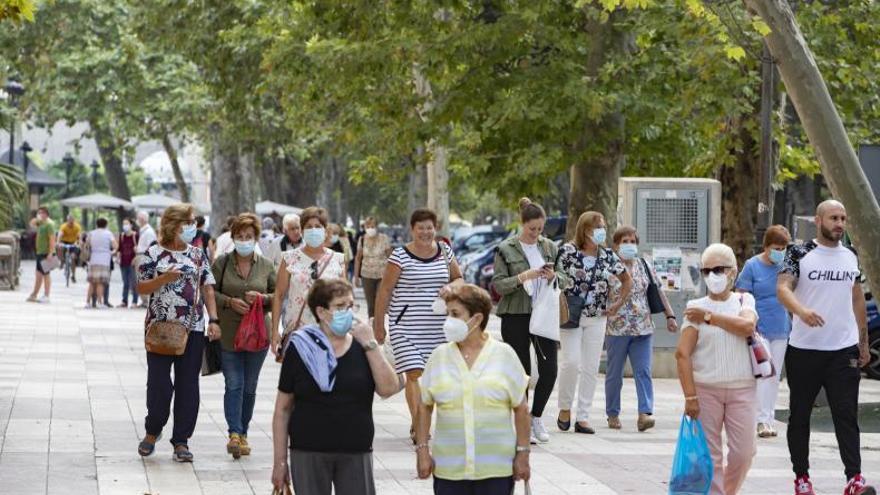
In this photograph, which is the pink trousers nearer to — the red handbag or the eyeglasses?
the eyeglasses

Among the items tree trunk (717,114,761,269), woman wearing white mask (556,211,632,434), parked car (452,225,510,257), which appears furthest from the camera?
parked car (452,225,510,257)

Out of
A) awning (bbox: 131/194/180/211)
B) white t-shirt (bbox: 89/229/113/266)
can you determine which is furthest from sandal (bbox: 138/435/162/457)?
awning (bbox: 131/194/180/211)

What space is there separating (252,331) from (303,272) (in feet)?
1.82

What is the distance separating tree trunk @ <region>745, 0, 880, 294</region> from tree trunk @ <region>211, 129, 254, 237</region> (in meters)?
33.6

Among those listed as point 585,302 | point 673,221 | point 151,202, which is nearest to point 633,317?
point 585,302

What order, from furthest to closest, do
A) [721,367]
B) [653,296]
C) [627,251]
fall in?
[653,296]
[627,251]
[721,367]

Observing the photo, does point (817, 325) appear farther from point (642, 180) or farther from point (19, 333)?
point (19, 333)

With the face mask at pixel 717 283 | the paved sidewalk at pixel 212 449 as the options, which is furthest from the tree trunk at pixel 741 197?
the face mask at pixel 717 283

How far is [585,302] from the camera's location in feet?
44.9

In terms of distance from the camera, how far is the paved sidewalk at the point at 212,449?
419 inches

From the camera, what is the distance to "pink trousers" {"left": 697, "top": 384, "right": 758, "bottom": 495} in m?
9.25

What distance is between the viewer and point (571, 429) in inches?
553

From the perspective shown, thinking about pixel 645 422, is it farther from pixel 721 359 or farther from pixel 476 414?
pixel 476 414

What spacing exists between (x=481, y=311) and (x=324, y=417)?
0.75m
